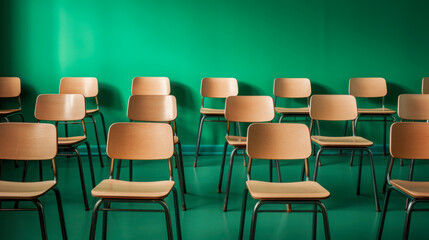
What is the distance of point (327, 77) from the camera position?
4902mm

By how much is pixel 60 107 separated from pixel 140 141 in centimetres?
153

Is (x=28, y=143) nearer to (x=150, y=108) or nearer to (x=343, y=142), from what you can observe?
(x=150, y=108)

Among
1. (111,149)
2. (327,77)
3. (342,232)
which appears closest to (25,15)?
(111,149)

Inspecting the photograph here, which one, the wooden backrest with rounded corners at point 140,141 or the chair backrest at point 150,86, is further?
the chair backrest at point 150,86

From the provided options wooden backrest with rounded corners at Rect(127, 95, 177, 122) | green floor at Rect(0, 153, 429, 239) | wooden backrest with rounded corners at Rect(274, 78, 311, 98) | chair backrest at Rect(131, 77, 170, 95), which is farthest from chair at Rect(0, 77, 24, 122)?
wooden backrest with rounded corners at Rect(274, 78, 311, 98)

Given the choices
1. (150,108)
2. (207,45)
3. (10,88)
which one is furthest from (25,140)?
(207,45)

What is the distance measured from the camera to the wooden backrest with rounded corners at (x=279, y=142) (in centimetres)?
224

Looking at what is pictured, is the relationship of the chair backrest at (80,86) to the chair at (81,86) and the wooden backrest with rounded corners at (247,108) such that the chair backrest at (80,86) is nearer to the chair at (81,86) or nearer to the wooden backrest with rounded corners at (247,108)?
the chair at (81,86)

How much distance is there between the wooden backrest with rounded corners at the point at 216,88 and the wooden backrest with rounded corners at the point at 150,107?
52.6 inches

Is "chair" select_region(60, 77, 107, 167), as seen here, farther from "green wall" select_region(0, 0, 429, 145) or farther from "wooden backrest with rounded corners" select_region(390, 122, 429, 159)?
"wooden backrest with rounded corners" select_region(390, 122, 429, 159)

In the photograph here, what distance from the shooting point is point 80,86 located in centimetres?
456

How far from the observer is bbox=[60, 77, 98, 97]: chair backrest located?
4539 mm

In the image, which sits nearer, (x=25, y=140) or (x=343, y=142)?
(x=25, y=140)

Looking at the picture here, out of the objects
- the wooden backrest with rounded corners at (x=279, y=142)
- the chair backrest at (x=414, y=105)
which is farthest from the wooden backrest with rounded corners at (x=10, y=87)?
the chair backrest at (x=414, y=105)
